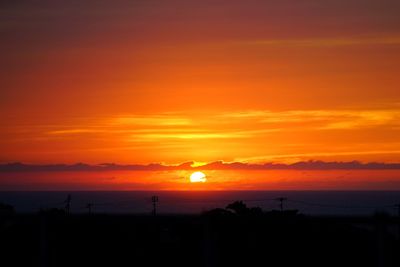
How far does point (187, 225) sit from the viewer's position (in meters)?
10.8

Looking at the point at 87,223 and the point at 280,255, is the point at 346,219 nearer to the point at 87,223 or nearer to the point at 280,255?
the point at 280,255

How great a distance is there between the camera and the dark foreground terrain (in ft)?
32.2

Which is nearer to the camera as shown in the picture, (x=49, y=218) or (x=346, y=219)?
(x=346, y=219)

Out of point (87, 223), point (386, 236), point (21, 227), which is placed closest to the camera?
point (386, 236)

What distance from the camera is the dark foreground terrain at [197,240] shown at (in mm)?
9812

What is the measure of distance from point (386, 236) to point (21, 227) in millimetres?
6351

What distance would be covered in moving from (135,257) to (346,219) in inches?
145

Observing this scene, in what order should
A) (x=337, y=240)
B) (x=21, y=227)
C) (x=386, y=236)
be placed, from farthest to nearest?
(x=21, y=227), (x=337, y=240), (x=386, y=236)

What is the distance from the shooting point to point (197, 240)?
37.8ft

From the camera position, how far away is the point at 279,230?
11.0m

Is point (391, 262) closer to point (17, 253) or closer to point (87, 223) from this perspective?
point (87, 223)

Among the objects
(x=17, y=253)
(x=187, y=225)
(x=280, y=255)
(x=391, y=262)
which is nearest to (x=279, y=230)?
(x=280, y=255)

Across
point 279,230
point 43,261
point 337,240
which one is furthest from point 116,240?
point 337,240

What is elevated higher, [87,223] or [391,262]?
[87,223]
